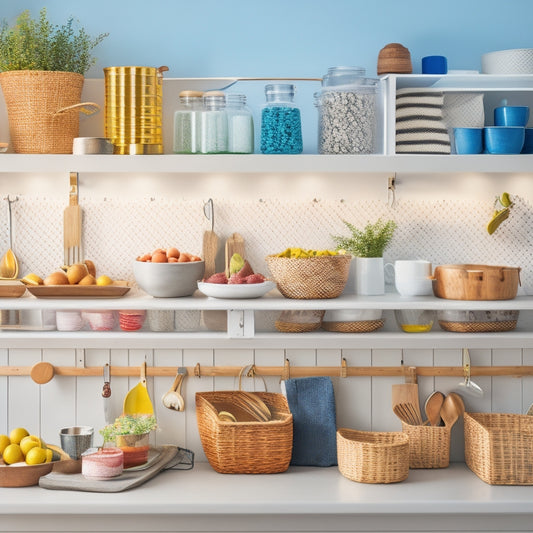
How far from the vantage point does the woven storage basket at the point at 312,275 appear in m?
2.40

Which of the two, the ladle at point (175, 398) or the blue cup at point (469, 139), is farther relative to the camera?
the ladle at point (175, 398)

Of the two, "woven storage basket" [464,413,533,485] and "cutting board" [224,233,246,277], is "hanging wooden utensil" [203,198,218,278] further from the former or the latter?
"woven storage basket" [464,413,533,485]

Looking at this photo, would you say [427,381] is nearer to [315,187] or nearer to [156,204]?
[315,187]

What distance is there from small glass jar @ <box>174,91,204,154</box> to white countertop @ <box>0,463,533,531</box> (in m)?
0.98

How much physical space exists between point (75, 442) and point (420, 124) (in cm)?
137

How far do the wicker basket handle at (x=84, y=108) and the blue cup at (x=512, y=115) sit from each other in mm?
Answer: 1194

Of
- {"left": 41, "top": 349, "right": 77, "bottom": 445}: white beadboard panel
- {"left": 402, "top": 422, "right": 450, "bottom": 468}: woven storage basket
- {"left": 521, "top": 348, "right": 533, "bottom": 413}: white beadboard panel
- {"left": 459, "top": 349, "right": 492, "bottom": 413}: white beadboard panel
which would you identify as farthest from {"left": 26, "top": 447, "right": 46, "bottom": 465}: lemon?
{"left": 521, "top": 348, "right": 533, "bottom": 413}: white beadboard panel

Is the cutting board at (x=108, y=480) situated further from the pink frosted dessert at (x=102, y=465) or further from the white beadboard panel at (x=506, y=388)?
the white beadboard panel at (x=506, y=388)

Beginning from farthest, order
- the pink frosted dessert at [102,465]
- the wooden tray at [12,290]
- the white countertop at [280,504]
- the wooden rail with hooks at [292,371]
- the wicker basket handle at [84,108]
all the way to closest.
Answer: the wooden rail with hooks at [292,371] < the wooden tray at [12,290] < the wicker basket handle at [84,108] < the pink frosted dessert at [102,465] < the white countertop at [280,504]

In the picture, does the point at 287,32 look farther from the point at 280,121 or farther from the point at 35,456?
the point at 35,456

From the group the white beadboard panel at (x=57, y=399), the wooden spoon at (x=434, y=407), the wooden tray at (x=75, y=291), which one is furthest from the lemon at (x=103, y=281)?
the wooden spoon at (x=434, y=407)

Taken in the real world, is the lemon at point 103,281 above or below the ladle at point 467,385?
above

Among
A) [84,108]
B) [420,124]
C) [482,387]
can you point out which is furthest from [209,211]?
[482,387]

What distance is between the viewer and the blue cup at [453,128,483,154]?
239 centimetres
